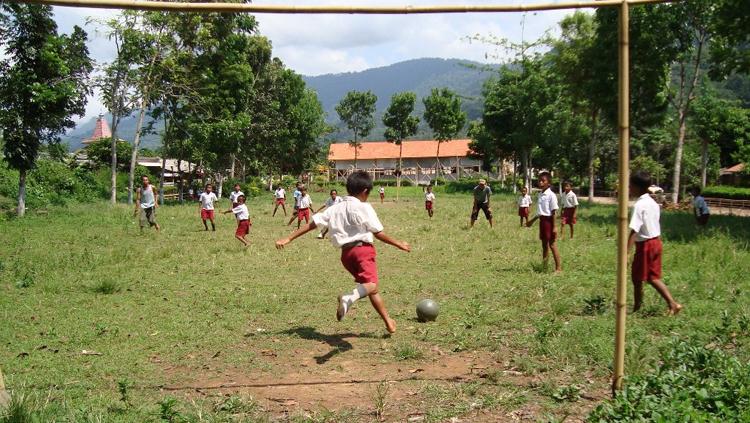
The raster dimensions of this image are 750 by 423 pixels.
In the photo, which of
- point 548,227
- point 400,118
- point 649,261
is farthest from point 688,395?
point 400,118

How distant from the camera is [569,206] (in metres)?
17.3

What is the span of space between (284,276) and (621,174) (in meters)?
8.03

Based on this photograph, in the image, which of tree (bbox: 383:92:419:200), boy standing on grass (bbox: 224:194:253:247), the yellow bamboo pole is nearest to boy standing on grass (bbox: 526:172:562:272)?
the yellow bamboo pole

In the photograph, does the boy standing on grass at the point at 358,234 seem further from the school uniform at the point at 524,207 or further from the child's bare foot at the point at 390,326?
the school uniform at the point at 524,207

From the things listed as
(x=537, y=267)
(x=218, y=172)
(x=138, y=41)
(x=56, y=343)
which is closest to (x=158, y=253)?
(x=56, y=343)

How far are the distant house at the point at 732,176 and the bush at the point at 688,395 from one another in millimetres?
54567

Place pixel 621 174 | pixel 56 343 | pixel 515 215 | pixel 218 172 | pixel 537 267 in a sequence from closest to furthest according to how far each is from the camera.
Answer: pixel 621 174, pixel 56 343, pixel 537 267, pixel 515 215, pixel 218 172

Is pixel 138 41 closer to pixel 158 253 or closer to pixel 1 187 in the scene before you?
pixel 1 187

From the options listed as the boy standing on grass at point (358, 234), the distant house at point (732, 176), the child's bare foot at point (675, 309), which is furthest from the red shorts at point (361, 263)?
the distant house at point (732, 176)

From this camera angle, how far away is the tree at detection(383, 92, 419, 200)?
234 feet

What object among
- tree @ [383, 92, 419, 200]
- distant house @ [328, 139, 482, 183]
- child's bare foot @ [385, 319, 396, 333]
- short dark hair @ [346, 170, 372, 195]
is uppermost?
tree @ [383, 92, 419, 200]

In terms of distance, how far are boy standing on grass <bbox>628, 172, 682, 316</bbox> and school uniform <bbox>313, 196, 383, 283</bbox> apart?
3434 millimetres

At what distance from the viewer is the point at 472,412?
4.92 m

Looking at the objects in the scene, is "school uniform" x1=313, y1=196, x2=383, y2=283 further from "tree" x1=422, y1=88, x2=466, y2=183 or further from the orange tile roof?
the orange tile roof
